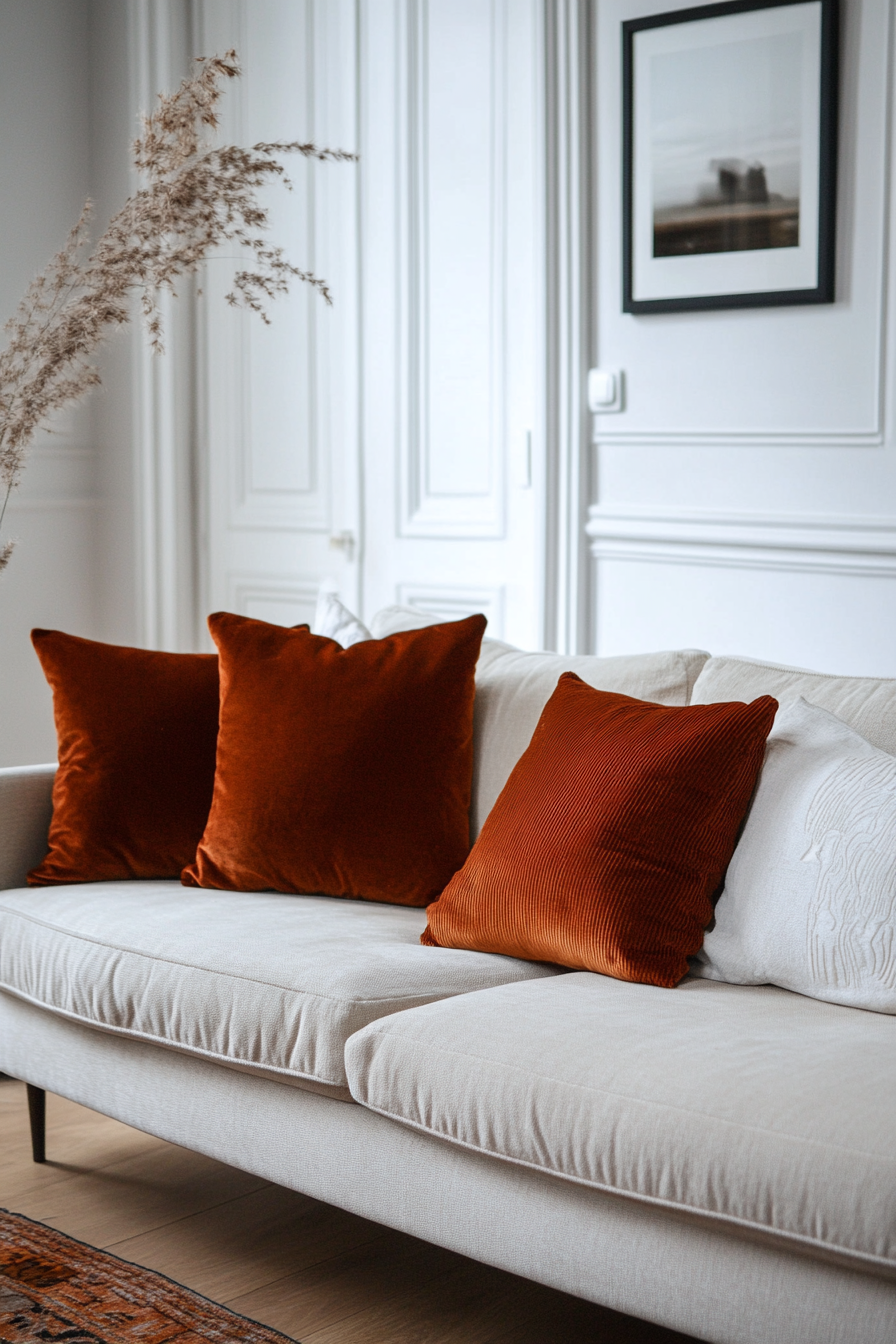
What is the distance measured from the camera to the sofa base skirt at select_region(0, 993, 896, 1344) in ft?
4.45

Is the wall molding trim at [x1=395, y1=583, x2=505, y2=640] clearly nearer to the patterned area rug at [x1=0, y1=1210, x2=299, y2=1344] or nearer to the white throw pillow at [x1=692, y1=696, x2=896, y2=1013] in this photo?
the white throw pillow at [x1=692, y1=696, x2=896, y2=1013]

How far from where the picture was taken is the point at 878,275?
2.93 metres

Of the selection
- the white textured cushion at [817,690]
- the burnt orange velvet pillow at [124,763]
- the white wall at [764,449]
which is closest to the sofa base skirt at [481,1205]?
the burnt orange velvet pillow at [124,763]

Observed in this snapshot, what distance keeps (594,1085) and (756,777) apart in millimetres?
554

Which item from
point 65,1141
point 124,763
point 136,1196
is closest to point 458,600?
point 124,763

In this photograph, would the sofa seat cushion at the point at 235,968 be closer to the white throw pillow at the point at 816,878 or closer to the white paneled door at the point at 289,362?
the white throw pillow at the point at 816,878

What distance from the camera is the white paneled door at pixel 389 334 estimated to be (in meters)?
3.54

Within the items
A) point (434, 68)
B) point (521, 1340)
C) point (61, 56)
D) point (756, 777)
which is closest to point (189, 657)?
point (756, 777)

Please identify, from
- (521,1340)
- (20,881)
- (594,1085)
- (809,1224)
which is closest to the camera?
(809,1224)

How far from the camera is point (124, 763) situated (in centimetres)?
236

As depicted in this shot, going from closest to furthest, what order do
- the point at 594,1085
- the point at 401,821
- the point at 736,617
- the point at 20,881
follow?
the point at 594,1085 → the point at 401,821 → the point at 20,881 → the point at 736,617

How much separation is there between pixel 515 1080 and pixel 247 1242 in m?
0.74

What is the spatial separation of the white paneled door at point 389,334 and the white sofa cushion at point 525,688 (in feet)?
3.64

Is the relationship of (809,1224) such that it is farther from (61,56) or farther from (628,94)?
(61,56)
